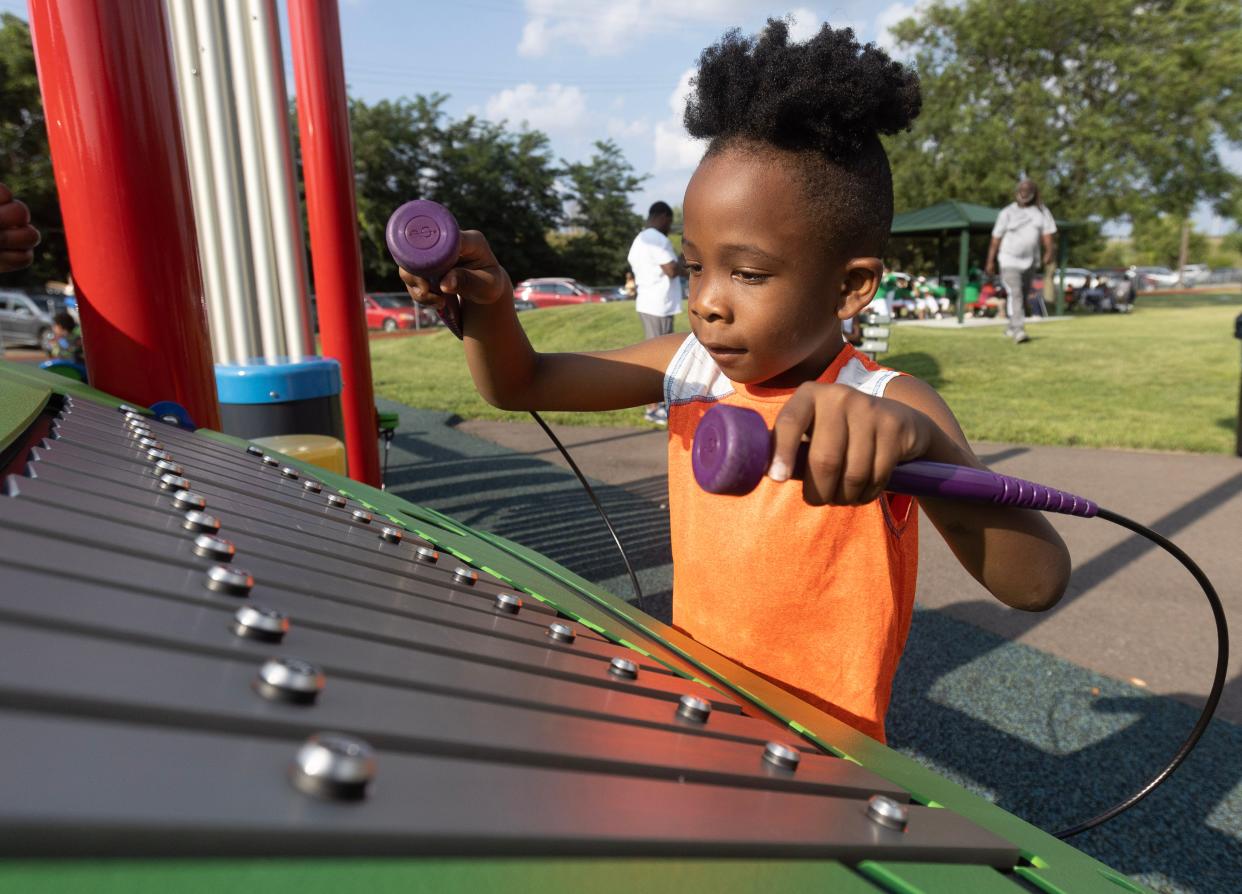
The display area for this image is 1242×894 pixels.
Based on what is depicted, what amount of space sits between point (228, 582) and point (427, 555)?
0.63 metres

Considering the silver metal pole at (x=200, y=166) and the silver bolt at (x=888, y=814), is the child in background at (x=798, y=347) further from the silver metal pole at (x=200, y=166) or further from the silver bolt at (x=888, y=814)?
the silver metal pole at (x=200, y=166)

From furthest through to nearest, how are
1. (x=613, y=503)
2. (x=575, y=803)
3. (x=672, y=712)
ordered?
(x=613, y=503), (x=672, y=712), (x=575, y=803)

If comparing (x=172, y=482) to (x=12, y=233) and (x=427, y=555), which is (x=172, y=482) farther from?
(x=12, y=233)

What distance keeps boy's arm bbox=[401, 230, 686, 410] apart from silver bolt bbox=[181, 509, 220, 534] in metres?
0.56

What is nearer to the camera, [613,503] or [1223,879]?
[1223,879]

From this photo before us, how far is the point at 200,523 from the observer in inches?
43.1

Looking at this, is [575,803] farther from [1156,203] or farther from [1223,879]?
[1156,203]

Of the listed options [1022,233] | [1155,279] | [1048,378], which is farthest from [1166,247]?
[1048,378]

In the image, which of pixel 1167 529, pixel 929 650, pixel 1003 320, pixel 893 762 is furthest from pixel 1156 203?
pixel 893 762

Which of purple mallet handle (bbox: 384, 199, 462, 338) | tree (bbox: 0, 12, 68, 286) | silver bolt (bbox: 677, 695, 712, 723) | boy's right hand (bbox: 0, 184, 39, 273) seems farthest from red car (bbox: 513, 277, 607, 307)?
silver bolt (bbox: 677, 695, 712, 723)

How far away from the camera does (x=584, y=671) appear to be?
103 cm

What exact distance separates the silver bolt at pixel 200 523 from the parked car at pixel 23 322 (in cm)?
2451

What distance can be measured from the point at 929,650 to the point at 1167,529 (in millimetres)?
2558

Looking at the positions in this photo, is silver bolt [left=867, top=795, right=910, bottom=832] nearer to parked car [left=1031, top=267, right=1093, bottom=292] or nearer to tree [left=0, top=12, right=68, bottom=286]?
parked car [left=1031, top=267, right=1093, bottom=292]
